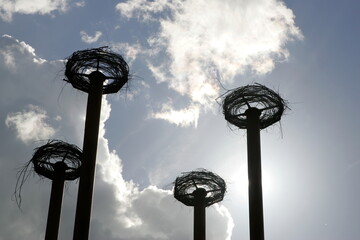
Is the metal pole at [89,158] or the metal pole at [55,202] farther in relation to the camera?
the metal pole at [55,202]

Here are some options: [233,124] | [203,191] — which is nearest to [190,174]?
[203,191]

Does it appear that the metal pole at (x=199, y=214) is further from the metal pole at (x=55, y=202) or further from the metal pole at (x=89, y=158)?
the metal pole at (x=89, y=158)

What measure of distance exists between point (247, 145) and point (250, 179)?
54.0 inches

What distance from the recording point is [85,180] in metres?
17.0

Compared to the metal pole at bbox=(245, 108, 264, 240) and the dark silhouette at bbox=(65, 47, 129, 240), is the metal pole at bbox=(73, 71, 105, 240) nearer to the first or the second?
the dark silhouette at bbox=(65, 47, 129, 240)

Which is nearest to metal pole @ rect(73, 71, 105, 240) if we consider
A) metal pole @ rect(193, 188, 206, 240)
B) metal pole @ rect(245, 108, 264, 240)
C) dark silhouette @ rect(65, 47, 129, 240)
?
dark silhouette @ rect(65, 47, 129, 240)

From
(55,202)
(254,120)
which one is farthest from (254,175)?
(55,202)

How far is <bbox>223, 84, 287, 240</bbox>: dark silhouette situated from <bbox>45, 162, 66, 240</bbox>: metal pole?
22.4 ft

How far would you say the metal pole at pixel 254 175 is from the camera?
17.5 metres

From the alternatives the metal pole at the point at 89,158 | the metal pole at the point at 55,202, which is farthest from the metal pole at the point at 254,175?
the metal pole at the point at 55,202

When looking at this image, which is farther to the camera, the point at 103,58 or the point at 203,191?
the point at 203,191

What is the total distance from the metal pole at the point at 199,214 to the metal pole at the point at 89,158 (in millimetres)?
6726

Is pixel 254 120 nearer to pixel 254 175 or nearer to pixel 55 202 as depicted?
pixel 254 175

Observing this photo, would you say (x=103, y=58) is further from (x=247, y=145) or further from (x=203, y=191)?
(x=203, y=191)
